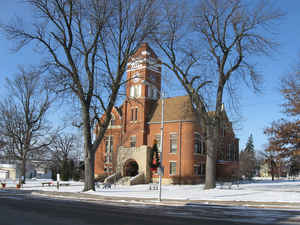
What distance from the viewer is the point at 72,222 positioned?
11109 mm

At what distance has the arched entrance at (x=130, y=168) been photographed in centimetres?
4770

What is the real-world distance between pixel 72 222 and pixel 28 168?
228 feet

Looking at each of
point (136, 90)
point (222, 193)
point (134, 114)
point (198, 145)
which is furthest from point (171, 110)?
point (222, 193)

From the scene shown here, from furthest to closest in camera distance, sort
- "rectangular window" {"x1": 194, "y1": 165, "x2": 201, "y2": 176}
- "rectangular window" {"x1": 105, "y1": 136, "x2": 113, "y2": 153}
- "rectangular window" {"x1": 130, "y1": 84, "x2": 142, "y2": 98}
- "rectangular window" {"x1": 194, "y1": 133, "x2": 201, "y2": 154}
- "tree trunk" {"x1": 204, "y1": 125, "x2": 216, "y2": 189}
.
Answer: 1. "rectangular window" {"x1": 105, "y1": 136, "x2": 113, "y2": 153}
2. "rectangular window" {"x1": 130, "y1": 84, "x2": 142, "y2": 98}
3. "rectangular window" {"x1": 194, "y1": 133, "x2": 201, "y2": 154}
4. "rectangular window" {"x1": 194, "y1": 165, "x2": 201, "y2": 176}
5. "tree trunk" {"x1": 204, "y1": 125, "x2": 216, "y2": 189}

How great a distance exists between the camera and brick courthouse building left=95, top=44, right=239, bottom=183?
4356cm

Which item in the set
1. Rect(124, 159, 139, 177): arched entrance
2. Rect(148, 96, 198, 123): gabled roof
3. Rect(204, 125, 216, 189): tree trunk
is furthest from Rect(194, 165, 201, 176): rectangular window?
Rect(204, 125, 216, 189): tree trunk

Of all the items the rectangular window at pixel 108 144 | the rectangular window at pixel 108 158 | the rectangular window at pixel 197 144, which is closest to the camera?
the rectangular window at pixel 197 144

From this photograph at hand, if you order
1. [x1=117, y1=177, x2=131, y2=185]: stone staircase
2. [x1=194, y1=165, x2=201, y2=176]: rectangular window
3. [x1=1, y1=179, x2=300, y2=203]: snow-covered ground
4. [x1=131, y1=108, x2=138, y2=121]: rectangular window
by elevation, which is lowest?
[x1=117, y1=177, x2=131, y2=185]: stone staircase

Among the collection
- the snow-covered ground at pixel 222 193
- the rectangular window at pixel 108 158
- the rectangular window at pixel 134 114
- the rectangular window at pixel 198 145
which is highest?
the rectangular window at pixel 134 114

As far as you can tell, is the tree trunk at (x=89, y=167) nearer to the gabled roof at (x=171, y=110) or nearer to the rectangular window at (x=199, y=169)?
the rectangular window at (x=199, y=169)

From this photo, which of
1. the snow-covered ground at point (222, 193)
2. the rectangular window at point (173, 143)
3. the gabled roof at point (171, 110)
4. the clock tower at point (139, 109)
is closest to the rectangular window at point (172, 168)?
the rectangular window at point (173, 143)

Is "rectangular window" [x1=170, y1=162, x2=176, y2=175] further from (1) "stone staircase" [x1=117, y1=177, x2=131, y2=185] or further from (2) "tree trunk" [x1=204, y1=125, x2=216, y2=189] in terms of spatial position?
(2) "tree trunk" [x1=204, y1=125, x2=216, y2=189]

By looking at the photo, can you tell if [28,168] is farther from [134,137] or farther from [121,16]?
[121,16]

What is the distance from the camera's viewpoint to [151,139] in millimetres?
47312
